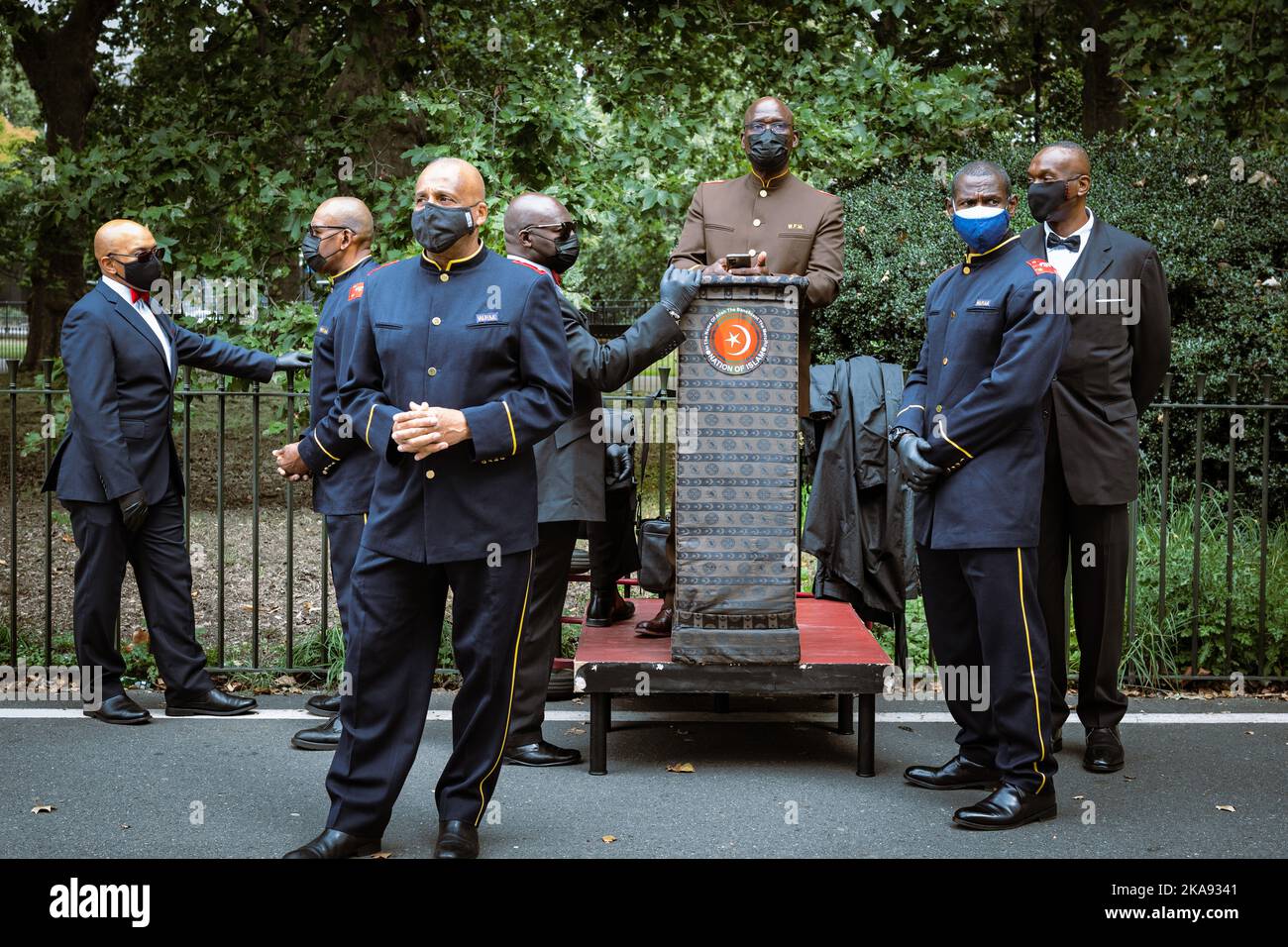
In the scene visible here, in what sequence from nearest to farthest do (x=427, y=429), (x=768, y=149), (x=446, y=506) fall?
(x=427, y=429)
(x=446, y=506)
(x=768, y=149)

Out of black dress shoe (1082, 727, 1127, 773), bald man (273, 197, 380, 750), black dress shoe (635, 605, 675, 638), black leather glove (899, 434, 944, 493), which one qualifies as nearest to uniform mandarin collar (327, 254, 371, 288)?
bald man (273, 197, 380, 750)

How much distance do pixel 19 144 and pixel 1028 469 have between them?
27.7ft

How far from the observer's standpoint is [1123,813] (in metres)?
5.13

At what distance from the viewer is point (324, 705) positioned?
21.6 ft

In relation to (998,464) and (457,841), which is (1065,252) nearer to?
(998,464)

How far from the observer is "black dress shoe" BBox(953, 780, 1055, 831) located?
4.87 m

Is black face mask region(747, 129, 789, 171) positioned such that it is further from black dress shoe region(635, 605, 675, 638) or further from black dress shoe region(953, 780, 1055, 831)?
black dress shoe region(953, 780, 1055, 831)

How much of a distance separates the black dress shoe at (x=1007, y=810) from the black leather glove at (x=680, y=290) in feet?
7.07

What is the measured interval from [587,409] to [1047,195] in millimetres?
2099

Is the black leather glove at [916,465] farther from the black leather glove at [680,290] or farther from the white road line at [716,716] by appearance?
the white road line at [716,716]

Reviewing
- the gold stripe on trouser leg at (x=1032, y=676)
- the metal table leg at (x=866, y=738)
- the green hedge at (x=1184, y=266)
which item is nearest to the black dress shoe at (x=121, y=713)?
the metal table leg at (x=866, y=738)

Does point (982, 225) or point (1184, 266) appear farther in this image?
point (1184, 266)

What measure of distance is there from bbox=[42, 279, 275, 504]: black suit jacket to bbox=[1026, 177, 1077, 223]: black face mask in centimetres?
410

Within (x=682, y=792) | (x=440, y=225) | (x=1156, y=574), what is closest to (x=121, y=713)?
(x=682, y=792)
